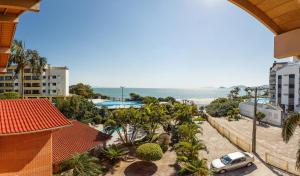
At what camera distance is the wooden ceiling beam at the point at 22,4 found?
3.24 metres

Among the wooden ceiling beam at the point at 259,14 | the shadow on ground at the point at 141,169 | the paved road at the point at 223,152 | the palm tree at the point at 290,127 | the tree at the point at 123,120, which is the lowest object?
the shadow on ground at the point at 141,169

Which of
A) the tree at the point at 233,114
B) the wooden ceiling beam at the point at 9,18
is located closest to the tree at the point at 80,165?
the wooden ceiling beam at the point at 9,18

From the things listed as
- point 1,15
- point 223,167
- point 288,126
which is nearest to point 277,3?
point 1,15

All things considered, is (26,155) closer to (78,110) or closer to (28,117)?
(28,117)

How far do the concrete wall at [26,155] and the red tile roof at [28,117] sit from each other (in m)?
0.43

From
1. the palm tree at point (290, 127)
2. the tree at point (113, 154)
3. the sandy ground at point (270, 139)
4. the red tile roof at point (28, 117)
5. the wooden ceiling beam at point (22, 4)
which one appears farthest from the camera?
the sandy ground at point (270, 139)

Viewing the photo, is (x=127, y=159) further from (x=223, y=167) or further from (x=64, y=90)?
(x=64, y=90)

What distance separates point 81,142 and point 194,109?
16216 millimetres

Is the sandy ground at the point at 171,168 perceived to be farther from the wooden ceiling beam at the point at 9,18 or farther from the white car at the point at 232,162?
the wooden ceiling beam at the point at 9,18

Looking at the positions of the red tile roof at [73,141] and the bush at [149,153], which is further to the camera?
the bush at [149,153]

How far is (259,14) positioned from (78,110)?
3645 centimetres

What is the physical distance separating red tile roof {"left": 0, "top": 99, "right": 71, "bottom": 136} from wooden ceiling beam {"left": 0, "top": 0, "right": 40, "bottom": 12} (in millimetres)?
8692

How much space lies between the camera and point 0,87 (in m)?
71.8

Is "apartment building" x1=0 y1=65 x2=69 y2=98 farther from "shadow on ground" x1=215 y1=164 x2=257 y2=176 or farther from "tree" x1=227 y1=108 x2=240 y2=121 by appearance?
"shadow on ground" x1=215 y1=164 x2=257 y2=176
